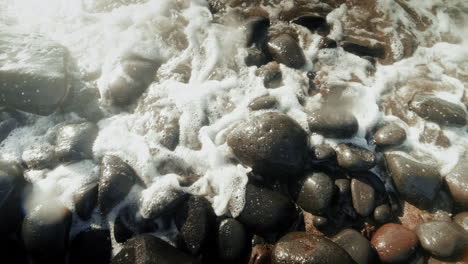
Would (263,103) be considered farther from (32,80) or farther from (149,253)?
(32,80)

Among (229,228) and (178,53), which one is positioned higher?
(178,53)

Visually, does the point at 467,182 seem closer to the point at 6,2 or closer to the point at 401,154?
the point at 401,154

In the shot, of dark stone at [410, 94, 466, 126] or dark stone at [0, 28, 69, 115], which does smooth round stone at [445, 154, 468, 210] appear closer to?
dark stone at [410, 94, 466, 126]

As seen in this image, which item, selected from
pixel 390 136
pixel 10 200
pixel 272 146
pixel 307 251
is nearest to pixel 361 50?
pixel 390 136

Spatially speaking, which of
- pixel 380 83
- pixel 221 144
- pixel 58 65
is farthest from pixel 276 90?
pixel 58 65

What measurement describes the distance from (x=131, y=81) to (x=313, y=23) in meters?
2.91

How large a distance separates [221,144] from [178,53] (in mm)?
1764

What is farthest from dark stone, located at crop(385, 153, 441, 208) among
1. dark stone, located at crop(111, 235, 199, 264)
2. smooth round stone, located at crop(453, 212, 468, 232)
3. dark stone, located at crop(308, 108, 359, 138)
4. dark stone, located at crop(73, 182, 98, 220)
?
dark stone, located at crop(73, 182, 98, 220)

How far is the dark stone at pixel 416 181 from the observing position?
336 centimetres

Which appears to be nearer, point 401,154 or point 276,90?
point 401,154

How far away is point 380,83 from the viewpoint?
14.3 ft

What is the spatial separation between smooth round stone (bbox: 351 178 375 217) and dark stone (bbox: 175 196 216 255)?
1513mm

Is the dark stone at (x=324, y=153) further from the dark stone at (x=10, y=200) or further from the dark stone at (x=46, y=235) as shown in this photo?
the dark stone at (x=10, y=200)

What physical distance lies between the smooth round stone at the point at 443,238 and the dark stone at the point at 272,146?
137 cm
